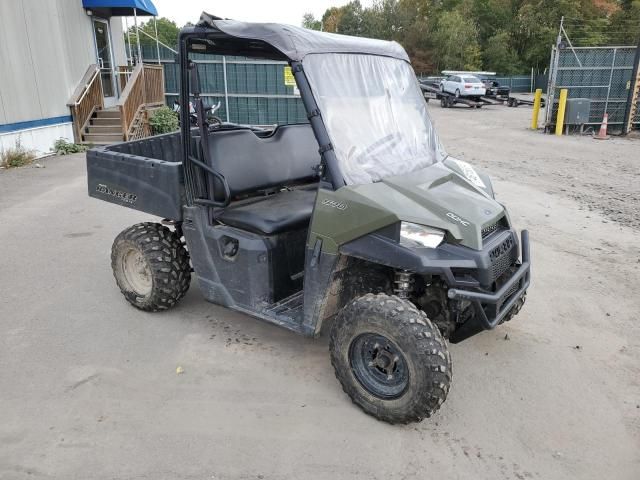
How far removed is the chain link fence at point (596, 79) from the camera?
53.3 feet

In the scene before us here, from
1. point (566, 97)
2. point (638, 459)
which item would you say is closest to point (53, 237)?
point (638, 459)

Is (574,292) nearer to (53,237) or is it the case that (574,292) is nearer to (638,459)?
(638,459)

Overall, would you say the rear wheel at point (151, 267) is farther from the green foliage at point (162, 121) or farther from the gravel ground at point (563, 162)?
the green foliage at point (162, 121)

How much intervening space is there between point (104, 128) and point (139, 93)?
4.91ft

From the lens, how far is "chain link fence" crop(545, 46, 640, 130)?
16234 mm

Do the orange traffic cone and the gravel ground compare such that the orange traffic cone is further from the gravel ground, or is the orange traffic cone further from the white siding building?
the white siding building

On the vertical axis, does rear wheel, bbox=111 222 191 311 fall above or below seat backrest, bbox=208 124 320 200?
below

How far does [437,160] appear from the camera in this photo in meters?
3.90

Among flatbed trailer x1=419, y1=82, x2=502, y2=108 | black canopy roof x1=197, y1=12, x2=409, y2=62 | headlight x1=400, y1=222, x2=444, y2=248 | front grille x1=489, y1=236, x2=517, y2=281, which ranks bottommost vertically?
flatbed trailer x1=419, y1=82, x2=502, y2=108

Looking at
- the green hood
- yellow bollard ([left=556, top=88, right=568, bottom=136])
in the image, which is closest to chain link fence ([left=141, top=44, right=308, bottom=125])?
yellow bollard ([left=556, top=88, right=568, bottom=136])

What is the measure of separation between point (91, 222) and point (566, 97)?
14896 millimetres

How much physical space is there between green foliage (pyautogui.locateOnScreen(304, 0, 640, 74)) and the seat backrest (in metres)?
49.8

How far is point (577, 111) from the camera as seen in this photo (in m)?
16.1

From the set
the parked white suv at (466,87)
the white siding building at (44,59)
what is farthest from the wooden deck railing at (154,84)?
the parked white suv at (466,87)
